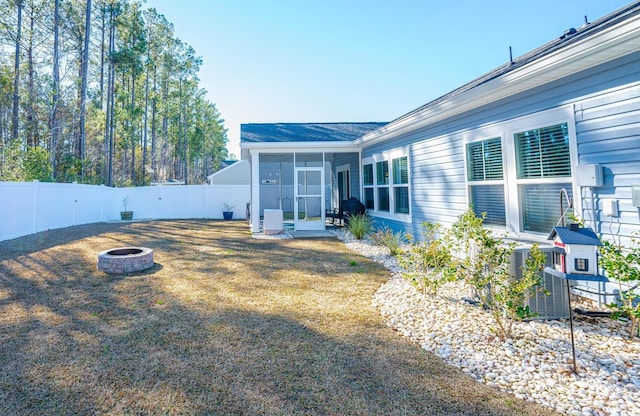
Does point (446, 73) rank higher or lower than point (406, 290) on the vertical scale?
higher

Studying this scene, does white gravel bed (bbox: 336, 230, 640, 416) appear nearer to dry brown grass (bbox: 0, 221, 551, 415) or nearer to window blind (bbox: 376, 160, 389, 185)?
dry brown grass (bbox: 0, 221, 551, 415)

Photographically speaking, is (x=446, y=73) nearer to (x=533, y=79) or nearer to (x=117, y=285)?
(x=533, y=79)

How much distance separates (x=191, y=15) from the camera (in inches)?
437

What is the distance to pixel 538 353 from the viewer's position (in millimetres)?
2445

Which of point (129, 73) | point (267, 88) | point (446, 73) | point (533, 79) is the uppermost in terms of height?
point (129, 73)

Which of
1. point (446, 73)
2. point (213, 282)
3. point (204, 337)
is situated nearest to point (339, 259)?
point (213, 282)

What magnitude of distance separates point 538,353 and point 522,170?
2.65 meters

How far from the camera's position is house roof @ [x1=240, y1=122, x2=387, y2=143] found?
354 inches

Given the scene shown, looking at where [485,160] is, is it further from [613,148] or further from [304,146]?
[304,146]

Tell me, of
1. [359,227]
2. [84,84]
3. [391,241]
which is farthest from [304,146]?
[84,84]

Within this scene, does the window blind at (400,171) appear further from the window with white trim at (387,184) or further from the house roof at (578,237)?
the house roof at (578,237)

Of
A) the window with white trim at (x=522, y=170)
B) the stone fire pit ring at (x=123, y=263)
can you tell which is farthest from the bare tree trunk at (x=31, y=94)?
the window with white trim at (x=522, y=170)

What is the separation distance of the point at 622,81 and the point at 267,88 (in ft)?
49.8

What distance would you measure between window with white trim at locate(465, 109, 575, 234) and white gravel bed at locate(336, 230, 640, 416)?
4.42 ft
